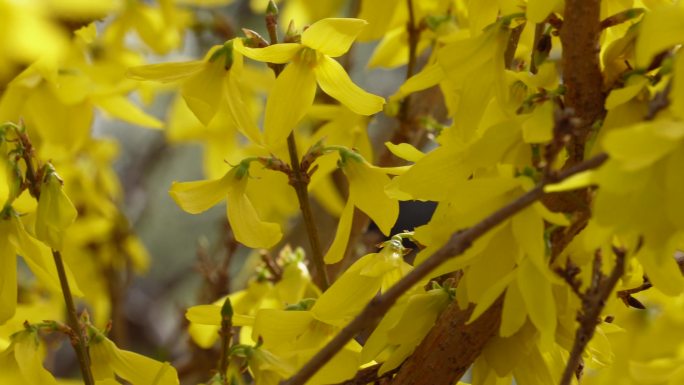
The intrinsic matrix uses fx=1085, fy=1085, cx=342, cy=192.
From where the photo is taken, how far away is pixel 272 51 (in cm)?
94

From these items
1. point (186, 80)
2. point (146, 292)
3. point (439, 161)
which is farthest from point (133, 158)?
point (439, 161)

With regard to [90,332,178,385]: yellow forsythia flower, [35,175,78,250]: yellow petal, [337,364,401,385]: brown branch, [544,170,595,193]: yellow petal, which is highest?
[544,170,595,193]: yellow petal

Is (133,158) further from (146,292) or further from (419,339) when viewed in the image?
(419,339)

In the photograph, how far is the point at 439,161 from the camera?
83cm

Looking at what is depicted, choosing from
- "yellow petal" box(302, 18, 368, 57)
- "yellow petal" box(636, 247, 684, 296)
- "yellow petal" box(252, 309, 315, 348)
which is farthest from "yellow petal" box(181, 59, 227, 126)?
"yellow petal" box(636, 247, 684, 296)

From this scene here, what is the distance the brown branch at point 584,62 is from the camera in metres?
0.82

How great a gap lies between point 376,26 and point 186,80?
0.99 ft

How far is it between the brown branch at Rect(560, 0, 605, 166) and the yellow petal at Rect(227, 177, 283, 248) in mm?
299

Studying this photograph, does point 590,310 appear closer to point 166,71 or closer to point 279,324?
point 279,324

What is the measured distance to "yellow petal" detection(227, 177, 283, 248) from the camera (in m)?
0.99

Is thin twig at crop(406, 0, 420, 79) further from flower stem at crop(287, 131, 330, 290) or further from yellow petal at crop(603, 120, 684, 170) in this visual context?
yellow petal at crop(603, 120, 684, 170)

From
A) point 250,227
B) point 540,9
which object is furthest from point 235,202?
point 540,9

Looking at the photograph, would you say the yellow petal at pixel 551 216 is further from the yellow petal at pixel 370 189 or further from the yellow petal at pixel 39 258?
the yellow petal at pixel 39 258

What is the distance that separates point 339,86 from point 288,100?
0.16 ft
